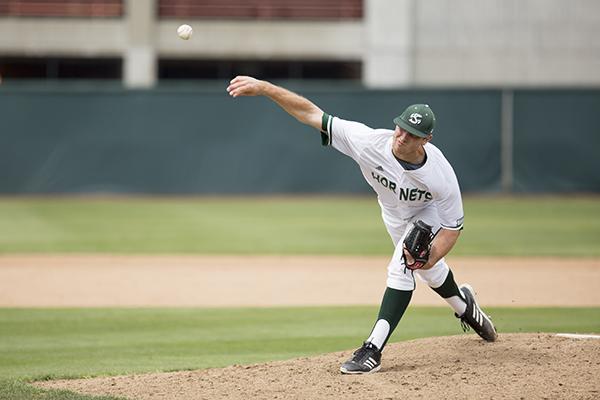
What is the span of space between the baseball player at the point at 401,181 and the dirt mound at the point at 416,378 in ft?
0.96

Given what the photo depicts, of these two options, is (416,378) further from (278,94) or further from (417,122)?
(278,94)

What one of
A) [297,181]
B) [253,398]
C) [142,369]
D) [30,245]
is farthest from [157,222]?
[253,398]

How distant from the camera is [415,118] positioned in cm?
615

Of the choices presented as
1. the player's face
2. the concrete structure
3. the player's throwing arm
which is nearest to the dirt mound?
the player's face

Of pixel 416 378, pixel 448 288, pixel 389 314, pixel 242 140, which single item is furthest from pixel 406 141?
pixel 242 140

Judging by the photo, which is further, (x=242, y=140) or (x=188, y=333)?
(x=242, y=140)

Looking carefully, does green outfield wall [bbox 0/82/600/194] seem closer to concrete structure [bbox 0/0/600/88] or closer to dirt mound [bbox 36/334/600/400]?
concrete structure [bbox 0/0/600/88]

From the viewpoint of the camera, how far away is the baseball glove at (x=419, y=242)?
625 cm

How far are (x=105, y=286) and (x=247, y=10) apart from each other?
18.3 m

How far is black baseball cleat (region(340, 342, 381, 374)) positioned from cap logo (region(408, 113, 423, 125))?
1446 millimetres

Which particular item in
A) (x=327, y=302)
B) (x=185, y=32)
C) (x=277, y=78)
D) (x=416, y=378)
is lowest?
(x=327, y=302)

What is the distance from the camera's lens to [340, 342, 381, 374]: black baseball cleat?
625 centimetres

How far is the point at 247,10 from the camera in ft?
93.4

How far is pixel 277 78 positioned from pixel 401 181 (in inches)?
955
